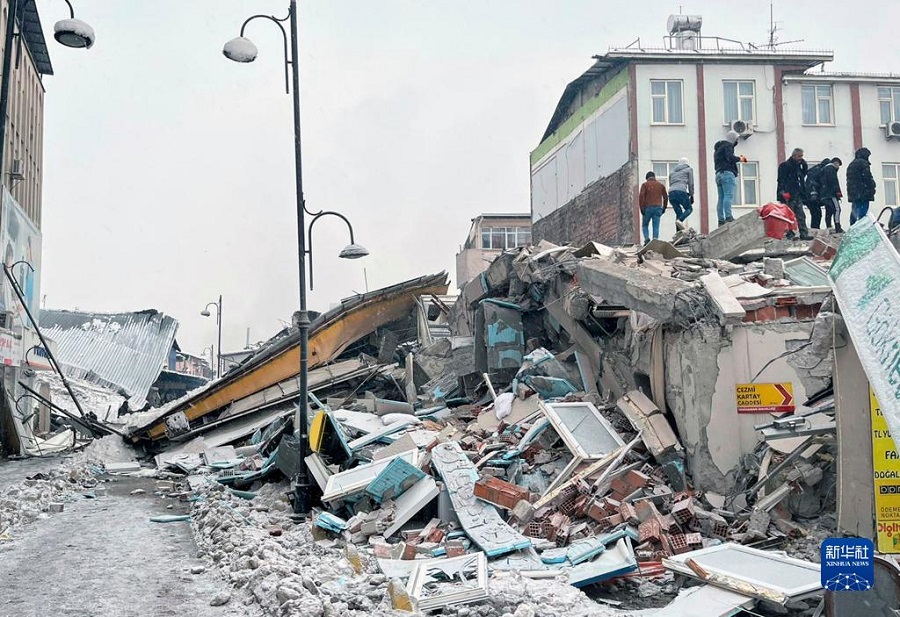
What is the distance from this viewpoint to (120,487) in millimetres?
13336

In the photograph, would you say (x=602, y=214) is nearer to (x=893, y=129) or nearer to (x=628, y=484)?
(x=893, y=129)

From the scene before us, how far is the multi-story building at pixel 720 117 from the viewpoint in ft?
96.5

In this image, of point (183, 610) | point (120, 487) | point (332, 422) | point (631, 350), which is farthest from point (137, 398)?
Result: point (183, 610)

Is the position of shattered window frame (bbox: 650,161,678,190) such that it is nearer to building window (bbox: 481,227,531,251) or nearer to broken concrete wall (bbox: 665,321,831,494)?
building window (bbox: 481,227,531,251)

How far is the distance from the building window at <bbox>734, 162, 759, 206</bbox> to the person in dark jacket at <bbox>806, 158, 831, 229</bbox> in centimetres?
1317

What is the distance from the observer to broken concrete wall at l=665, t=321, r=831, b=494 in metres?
8.63

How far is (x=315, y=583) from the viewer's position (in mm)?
6273

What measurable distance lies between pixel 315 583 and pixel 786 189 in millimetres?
13408

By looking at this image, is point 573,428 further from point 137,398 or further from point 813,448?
point 137,398

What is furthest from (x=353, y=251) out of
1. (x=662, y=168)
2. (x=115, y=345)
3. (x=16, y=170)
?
(x=115, y=345)

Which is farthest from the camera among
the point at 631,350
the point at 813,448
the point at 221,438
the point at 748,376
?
the point at 221,438

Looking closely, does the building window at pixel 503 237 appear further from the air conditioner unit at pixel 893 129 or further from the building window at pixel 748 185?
the air conditioner unit at pixel 893 129

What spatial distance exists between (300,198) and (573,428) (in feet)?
15.5

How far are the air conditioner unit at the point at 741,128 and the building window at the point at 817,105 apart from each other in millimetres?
2591
